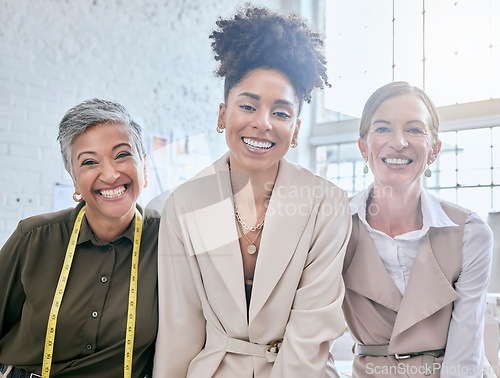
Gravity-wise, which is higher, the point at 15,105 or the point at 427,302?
the point at 15,105

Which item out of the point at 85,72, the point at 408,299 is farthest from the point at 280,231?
the point at 85,72

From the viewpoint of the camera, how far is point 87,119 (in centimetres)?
178

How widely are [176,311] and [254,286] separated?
0.29m

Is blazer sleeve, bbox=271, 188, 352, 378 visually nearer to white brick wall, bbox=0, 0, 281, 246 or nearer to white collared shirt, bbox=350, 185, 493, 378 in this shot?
white collared shirt, bbox=350, 185, 493, 378

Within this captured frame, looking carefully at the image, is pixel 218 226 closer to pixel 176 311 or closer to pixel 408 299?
pixel 176 311

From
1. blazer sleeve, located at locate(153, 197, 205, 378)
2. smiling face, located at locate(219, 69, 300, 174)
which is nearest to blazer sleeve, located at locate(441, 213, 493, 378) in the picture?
smiling face, located at locate(219, 69, 300, 174)

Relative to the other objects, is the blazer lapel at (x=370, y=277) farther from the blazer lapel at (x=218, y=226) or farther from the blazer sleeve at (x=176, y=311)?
the blazer sleeve at (x=176, y=311)

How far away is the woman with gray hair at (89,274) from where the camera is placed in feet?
5.61

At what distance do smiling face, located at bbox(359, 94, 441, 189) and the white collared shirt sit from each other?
0.52ft

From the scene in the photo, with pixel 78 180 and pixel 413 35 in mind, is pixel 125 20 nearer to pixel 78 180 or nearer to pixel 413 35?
pixel 413 35

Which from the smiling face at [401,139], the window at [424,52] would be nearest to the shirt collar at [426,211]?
the smiling face at [401,139]

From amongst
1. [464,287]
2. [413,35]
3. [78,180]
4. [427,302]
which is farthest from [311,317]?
[413,35]

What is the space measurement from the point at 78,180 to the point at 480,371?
163cm

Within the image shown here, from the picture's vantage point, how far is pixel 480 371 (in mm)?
1703
